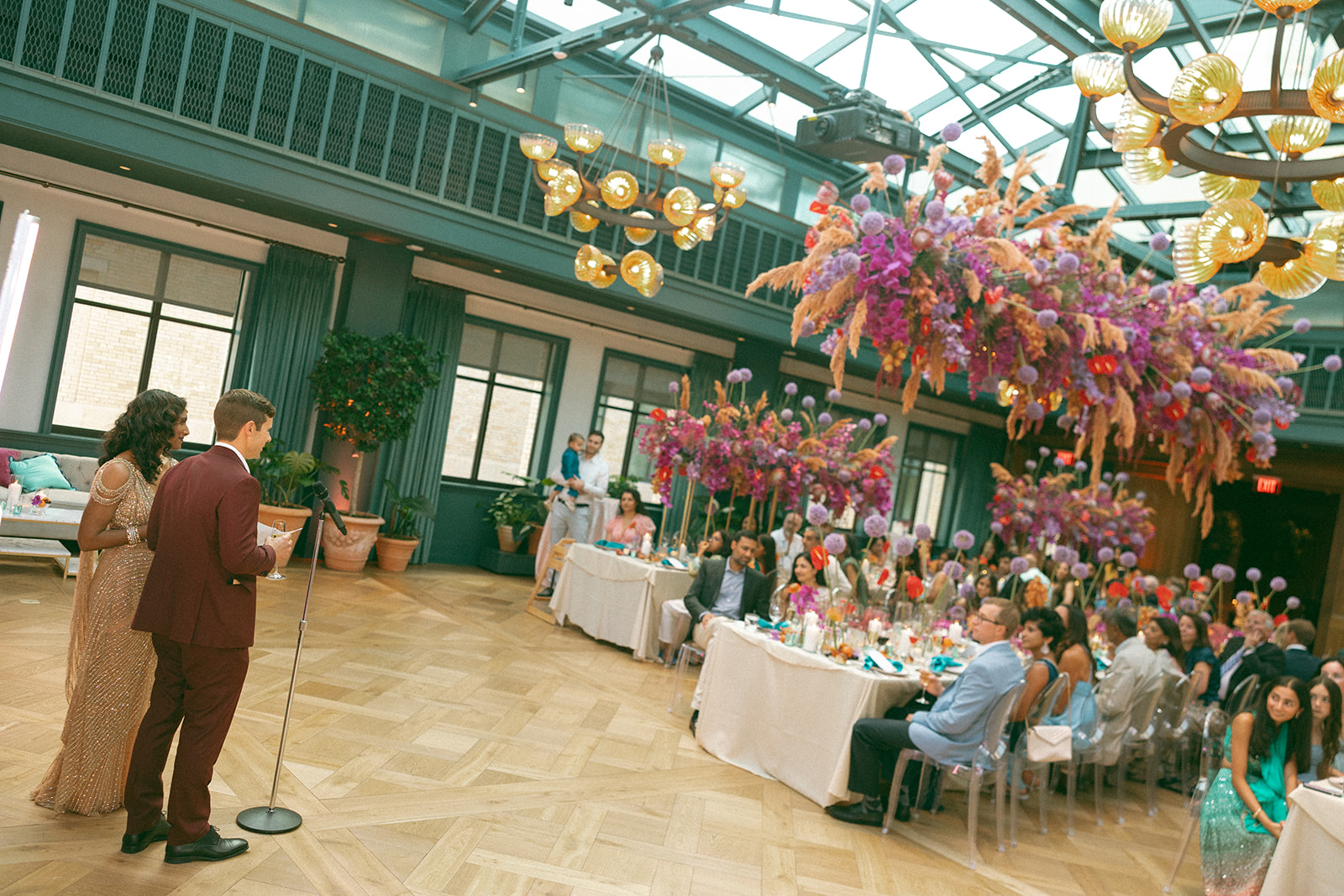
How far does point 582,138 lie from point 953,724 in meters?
3.84

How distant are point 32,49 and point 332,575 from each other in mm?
4832

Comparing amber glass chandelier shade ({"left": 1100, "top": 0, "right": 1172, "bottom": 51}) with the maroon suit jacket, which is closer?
the maroon suit jacket

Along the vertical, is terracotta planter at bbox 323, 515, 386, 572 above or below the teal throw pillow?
below

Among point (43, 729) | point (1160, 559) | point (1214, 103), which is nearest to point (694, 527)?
point (43, 729)

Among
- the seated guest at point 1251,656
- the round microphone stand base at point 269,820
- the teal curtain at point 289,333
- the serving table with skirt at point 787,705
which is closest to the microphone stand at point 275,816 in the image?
the round microphone stand base at point 269,820

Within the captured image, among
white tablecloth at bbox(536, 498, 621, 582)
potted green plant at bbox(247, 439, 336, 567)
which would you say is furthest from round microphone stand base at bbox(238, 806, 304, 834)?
white tablecloth at bbox(536, 498, 621, 582)

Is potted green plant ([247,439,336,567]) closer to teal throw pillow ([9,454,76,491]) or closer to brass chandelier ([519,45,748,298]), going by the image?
teal throw pillow ([9,454,76,491])

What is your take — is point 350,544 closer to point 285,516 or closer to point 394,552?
point 394,552

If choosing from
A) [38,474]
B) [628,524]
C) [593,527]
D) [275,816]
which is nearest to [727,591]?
[628,524]

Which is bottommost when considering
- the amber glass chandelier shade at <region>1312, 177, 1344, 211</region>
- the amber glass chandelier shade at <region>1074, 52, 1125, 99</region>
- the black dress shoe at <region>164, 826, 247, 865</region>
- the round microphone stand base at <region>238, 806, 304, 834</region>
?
the round microphone stand base at <region>238, 806, 304, 834</region>

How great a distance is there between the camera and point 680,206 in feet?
19.6

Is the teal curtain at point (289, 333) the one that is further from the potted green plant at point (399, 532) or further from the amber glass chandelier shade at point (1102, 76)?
the amber glass chandelier shade at point (1102, 76)

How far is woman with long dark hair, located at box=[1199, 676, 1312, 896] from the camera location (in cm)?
400

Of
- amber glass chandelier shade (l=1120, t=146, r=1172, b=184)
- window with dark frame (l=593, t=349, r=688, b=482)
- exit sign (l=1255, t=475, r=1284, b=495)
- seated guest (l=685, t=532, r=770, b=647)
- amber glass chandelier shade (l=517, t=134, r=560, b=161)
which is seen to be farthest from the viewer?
exit sign (l=1255, t=475, r=1284, b=495)
